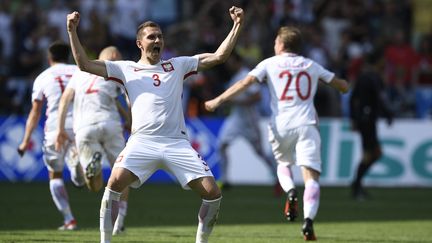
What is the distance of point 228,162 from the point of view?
2177cm

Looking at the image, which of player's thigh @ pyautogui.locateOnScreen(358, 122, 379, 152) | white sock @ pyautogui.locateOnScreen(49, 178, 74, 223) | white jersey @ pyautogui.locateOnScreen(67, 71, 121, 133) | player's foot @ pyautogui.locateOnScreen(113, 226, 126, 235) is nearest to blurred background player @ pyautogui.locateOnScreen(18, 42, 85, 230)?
white sock @ pyautogui.locateOnScreen(49, 178, 74, 223)

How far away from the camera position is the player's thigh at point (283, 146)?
41.5 ft

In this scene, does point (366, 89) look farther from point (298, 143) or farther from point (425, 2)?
point (425, 2)

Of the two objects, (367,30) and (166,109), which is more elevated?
(166,109)

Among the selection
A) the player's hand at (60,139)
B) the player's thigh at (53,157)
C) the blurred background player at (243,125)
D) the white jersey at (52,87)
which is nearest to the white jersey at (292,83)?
the player's hand at (60,139)

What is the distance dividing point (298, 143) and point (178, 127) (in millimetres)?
2863

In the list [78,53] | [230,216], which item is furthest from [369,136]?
[78,53]

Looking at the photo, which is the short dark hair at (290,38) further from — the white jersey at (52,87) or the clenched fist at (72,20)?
the clenched fist at (72,20)

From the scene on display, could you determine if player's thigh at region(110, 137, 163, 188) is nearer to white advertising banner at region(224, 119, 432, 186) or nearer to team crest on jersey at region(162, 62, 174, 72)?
team crest on jersey at region(162, 62, 174, 72)

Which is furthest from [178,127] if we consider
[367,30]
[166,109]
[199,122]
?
[367,30]

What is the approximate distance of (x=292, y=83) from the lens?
12.7 meters

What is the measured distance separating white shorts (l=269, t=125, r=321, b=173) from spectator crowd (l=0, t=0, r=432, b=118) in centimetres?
1119

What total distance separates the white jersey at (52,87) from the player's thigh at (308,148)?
3429mm

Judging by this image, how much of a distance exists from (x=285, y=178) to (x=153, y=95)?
10.2 ft
